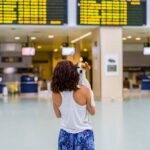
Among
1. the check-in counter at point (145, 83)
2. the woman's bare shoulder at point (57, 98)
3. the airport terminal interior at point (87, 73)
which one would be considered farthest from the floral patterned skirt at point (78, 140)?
the check-in counter at point (145, 83)

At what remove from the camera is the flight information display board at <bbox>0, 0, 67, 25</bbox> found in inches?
511

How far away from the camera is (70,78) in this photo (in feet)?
9.80

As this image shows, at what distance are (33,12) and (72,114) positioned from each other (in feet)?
34.2

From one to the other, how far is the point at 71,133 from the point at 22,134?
388 cm

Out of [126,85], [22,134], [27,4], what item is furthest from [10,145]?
[126,85]

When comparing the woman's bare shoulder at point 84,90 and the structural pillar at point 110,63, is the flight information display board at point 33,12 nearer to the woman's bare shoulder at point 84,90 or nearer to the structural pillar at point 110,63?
the structural pillar at point 110,63

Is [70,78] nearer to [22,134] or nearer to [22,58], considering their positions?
[22,134]

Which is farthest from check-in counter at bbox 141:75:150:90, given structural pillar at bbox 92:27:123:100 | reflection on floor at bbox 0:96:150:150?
reflection on floor at bbox 0:96:150:150

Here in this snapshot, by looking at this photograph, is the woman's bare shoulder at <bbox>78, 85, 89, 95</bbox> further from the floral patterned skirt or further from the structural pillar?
the structural pillar

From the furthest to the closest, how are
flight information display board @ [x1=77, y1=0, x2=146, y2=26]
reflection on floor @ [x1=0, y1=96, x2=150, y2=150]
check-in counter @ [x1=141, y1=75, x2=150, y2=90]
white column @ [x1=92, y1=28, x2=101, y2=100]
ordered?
check-in counter @ [x1=141, y1=75, x2=150, y2=90] < white column @ [x1=92, y1=28, x2=101, y2=100] < flight information display board @ [x1=77, y1=0, x2=146, y2=26] < reflection on floor @ [x1=0, y1=96, x2=150, y2=150]

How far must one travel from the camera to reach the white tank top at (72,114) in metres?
2.99

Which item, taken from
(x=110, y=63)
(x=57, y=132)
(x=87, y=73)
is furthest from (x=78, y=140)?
(x=87, y=73)

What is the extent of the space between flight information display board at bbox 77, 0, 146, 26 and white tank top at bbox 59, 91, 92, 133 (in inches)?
419

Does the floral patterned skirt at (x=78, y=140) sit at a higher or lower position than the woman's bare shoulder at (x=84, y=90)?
lower
